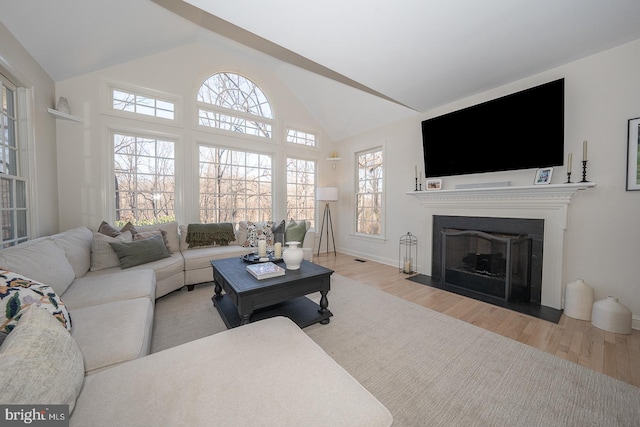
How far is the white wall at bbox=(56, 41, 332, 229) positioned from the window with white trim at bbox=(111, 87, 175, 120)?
0.12 m

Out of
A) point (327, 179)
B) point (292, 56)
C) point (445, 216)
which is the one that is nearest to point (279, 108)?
point (292, 56)

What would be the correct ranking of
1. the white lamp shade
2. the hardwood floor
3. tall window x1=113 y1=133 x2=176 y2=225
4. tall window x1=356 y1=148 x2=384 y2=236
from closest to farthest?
the hardwood floor
tall window x1=113 y1=133 x2=176 y2=225
tall window x1=356 y1=148 x2=384 y2=236
the white lamp shade

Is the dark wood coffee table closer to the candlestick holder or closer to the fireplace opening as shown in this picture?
the fireplace opening

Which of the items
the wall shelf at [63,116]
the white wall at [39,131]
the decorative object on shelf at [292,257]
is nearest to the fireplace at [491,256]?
the decorative object on shelf at [292,257]

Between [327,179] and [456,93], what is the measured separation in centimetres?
288

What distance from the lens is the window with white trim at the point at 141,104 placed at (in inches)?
130

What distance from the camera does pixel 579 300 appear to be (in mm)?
2268

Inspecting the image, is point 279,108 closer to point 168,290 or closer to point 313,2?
point 313,2

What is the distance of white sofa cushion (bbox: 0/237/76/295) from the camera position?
4.64 ft

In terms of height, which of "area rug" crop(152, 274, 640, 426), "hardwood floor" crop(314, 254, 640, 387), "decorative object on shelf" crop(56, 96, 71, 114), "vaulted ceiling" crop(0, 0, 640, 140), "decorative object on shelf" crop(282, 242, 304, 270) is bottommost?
"area rug" crop(152, 274, 640, 426)

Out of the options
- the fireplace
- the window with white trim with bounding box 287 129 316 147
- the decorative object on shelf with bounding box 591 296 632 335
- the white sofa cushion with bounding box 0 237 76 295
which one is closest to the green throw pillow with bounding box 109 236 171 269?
the white sofa cushion with bounding box 0 237 76 295

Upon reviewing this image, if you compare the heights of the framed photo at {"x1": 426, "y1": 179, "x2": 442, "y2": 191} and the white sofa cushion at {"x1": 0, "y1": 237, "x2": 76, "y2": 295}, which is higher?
the framed photo at {"x1": 426, "y1": 179, "x2": 442, "y2": 191}

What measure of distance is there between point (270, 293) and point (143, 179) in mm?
3029

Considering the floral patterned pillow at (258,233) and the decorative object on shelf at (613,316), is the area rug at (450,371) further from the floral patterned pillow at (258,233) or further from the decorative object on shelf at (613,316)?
the floral patterned pillow at (258,233)
